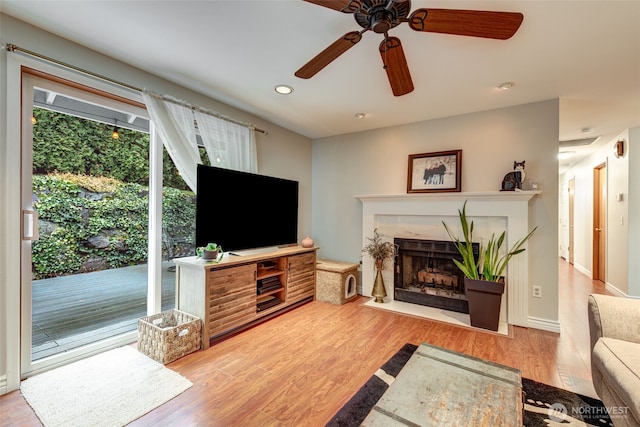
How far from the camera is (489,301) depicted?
Result: 278 centimetres

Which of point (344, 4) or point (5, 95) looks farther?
point (5, 95)

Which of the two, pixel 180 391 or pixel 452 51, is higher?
pixel 452 51

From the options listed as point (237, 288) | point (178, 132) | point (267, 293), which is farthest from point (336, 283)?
point (178, 132)

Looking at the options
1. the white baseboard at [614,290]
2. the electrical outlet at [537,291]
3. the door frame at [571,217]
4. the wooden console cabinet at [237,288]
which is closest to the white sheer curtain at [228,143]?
the wooden console cabinet at [237,288]

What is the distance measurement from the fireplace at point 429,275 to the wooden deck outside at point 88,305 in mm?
2703

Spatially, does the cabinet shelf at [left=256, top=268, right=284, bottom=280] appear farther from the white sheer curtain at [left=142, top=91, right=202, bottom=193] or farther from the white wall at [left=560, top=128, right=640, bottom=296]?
the white wall at [left=560, top=128, right=640, bottom=296]

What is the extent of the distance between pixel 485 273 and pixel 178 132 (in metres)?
3.35

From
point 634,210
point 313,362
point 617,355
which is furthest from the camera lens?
point 634,210

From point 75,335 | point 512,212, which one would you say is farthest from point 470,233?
point 75,335

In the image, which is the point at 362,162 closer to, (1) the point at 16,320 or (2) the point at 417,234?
(2) the point at 417,234

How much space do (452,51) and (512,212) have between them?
1.84 metres

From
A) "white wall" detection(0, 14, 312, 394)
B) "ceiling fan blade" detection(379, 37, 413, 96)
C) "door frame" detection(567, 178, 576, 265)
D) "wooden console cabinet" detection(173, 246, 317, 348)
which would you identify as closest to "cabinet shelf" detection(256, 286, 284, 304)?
"wooden console cabinet" detection(173, 246, 317, 348)

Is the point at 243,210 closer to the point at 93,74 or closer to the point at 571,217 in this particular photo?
the point at 93,74

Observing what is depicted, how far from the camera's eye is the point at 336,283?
353 cm
